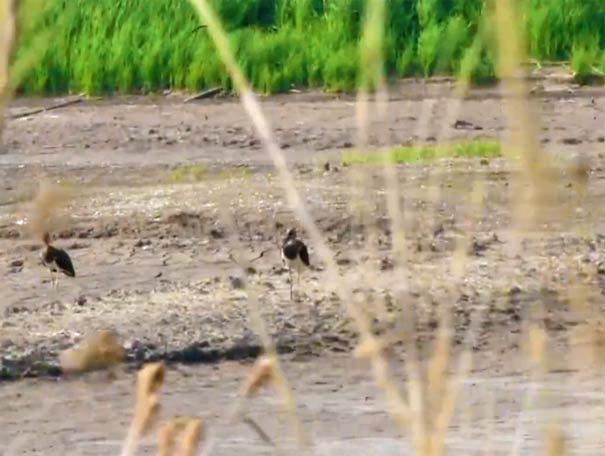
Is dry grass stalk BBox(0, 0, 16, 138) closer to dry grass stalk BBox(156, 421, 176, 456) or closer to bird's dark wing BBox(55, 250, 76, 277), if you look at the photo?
dry grass stalk BBox(156, 421, 176, 456)

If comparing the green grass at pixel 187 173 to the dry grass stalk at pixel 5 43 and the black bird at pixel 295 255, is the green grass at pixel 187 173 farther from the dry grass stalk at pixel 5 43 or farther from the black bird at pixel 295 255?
the dry grass stalk at pixel 5 43

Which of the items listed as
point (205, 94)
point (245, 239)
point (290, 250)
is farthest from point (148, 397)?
point (205, 94)

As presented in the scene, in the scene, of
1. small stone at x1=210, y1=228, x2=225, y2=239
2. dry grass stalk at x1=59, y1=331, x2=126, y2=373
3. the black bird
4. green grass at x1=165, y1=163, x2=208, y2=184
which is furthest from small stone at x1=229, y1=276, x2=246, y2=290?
dry grass stalk at x1=59, y1=331, x2=126, y2=373

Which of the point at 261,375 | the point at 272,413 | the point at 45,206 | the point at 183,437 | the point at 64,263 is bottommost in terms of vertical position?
the point at 272,413

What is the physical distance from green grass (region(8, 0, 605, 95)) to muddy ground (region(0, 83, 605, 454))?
789mm

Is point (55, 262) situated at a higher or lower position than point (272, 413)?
higher

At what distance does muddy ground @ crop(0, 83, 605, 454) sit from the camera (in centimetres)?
720

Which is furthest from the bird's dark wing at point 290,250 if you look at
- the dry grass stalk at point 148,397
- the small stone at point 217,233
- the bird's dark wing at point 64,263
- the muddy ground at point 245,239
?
the dry grass stalk at point 148,397

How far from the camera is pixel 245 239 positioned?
982 cm

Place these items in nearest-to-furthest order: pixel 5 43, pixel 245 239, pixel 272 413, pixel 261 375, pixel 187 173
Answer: pixel 5 43 < pixel 261 375 < pixel 272 413 < pixel 245 239 < pixel 187 173

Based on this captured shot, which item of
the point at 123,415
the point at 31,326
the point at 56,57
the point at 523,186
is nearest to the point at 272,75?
the point at 56,57

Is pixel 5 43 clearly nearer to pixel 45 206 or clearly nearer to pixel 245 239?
pixel 45 206

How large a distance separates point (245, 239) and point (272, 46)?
279 inches

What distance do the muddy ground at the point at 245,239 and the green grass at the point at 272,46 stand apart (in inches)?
31.0
